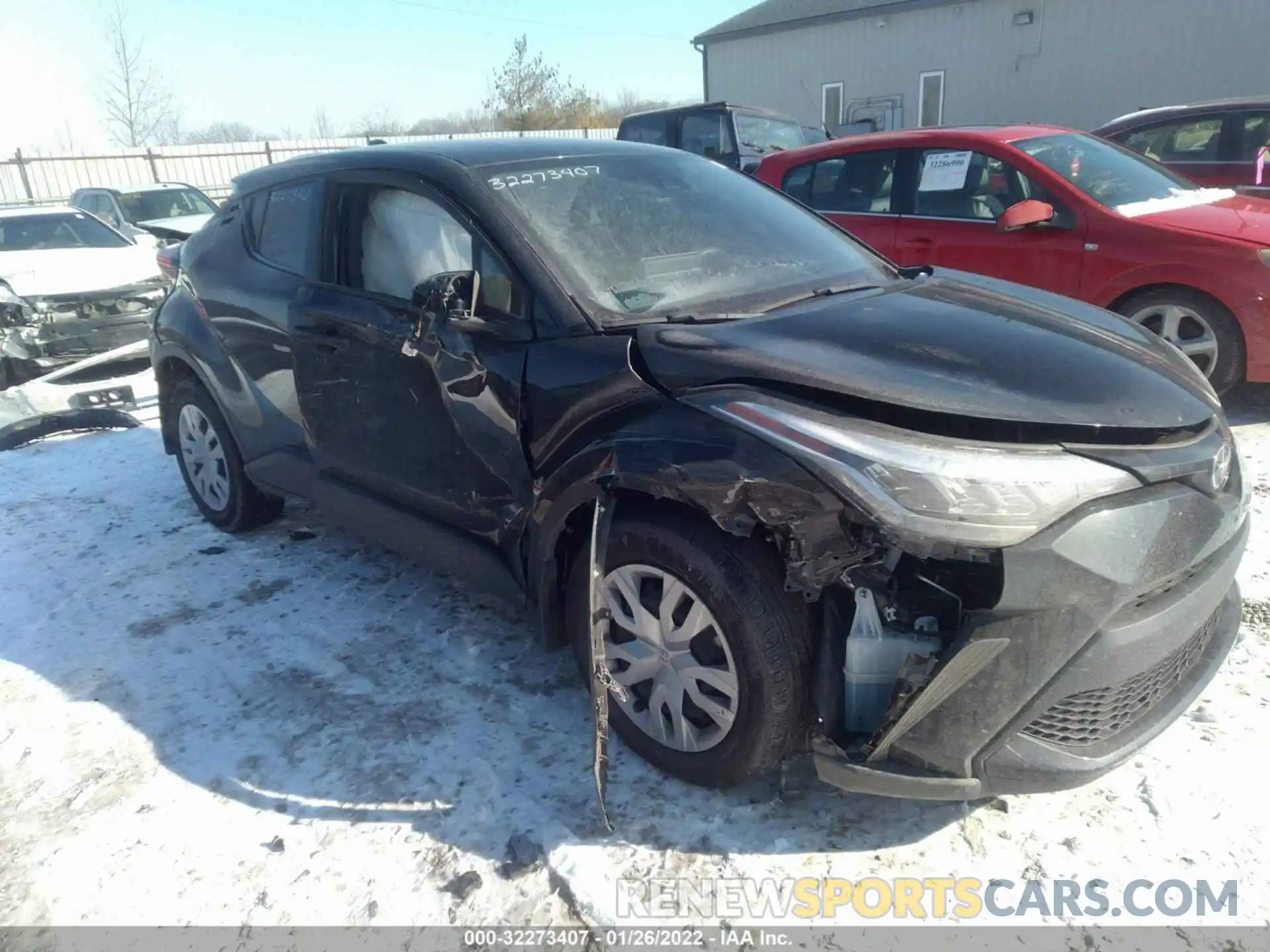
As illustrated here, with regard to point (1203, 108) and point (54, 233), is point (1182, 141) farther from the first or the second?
point (54, 233)

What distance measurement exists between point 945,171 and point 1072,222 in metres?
0.94

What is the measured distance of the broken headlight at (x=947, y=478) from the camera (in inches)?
76.1

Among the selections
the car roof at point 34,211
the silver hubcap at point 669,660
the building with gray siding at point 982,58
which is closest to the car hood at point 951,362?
the silver hubcap at point 669,660

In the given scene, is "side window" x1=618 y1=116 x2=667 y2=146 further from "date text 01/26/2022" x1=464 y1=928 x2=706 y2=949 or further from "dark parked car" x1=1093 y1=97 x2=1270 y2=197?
"date text 01/26/2022" x1=464 y1=928 x2=706 y2=949

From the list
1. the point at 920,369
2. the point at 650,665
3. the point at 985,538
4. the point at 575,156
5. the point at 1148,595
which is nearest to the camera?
the point at 985,538

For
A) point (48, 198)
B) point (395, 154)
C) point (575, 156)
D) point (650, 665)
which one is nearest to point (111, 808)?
point (650, 665)

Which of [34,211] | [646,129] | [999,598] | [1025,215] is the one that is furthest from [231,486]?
[646,129]

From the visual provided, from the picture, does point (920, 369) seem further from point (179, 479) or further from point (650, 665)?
point (179, 479)

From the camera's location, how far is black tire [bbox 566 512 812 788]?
2.17 m

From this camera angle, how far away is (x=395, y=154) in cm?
325

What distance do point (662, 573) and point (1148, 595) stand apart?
1133 millimetres

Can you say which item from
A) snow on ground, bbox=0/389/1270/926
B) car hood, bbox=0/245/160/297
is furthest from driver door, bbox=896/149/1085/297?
car hood, bbox=0/245/160/297

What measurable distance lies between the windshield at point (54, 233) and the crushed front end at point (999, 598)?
9034 millimetres

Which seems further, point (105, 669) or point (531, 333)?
point (105, 669)
